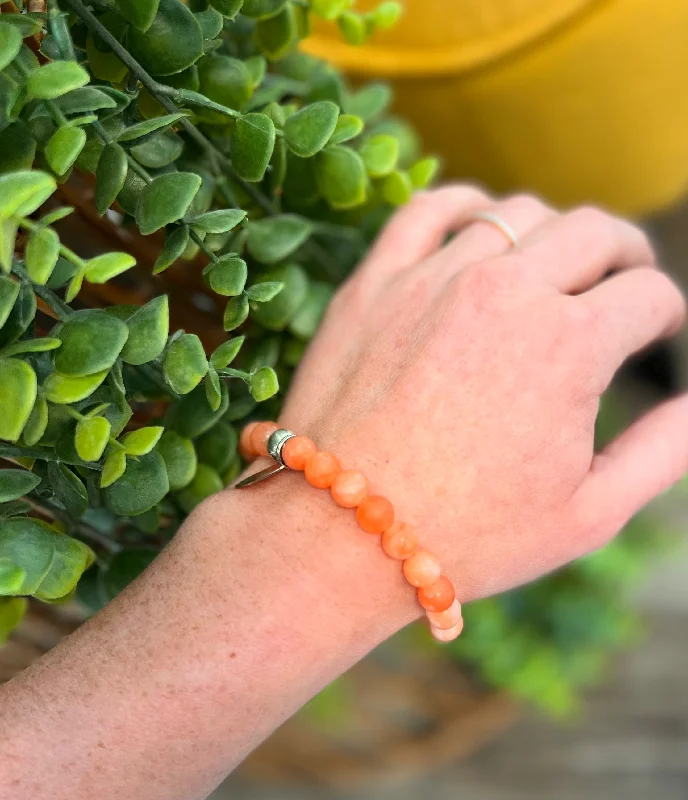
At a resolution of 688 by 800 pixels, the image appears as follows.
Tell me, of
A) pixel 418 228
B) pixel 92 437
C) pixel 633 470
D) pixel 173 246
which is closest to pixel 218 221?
pixel 173 246

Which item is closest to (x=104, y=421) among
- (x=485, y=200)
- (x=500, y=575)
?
(x=500, y=575)

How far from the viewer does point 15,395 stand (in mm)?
348

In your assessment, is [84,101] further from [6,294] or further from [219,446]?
[219,446]

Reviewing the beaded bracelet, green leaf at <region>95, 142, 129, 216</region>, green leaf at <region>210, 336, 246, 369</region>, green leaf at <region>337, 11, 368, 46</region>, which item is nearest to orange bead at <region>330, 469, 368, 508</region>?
the beaded bracelet

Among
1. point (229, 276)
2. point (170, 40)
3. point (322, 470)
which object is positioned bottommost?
point (322, 470)

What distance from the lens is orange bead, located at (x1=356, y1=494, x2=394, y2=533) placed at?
0.46 metres

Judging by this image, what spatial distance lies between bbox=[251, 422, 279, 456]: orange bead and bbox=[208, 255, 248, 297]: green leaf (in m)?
0.12

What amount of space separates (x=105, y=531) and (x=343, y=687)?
2.17 ft

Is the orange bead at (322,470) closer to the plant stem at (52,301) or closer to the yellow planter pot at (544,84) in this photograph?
the plant stem at (52,301)

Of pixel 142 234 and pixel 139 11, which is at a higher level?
pixel 139 11

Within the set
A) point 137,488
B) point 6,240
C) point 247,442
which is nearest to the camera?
point 6,240

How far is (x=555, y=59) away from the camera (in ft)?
2.74

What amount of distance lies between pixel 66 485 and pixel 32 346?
92 mm

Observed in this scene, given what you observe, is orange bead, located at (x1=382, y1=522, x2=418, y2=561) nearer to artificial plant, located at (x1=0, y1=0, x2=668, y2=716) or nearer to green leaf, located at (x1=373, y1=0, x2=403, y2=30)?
artificial plant, located at (x1=0, y1=0, x2=668, y2=716)
